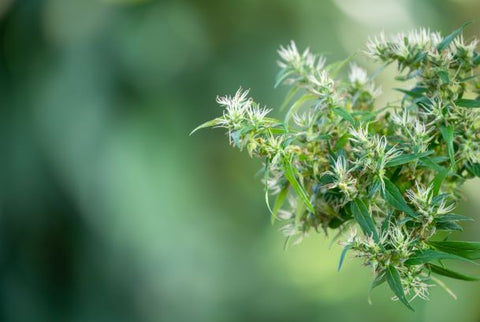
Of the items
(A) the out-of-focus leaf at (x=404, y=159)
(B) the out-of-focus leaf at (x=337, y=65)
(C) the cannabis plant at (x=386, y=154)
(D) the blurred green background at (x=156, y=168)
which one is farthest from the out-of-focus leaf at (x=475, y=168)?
(D) the blurred green background at (x=156, y=168)

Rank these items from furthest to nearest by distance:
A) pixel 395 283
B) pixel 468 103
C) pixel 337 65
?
pixel 337 65
pixel 468 103
pixel 395 283

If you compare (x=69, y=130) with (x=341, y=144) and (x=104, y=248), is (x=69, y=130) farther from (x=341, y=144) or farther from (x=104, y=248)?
(x=341, y=144)

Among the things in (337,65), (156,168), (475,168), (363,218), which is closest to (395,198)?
(363,218)

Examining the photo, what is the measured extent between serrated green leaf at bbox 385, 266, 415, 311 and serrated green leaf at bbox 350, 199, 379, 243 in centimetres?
4

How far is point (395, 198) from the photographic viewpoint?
798 millimetres

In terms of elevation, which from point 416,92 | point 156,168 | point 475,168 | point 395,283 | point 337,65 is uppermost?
point 156,168

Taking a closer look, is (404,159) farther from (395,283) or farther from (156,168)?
(156,168)

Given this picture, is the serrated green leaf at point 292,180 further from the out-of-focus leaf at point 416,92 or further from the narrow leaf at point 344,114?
the out-of-focus leaf at point 416,92

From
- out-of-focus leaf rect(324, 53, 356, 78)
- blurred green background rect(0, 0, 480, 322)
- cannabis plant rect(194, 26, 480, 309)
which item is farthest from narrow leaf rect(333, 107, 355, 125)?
blurred green background rect(0, 0, 480, 322)

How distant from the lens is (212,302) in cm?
479

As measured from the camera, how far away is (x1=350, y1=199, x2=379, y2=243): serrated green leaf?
0.79m

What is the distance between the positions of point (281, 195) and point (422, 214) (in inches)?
8.7

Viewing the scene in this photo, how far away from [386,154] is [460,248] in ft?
0.44

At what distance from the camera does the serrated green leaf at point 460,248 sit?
2.57ft
